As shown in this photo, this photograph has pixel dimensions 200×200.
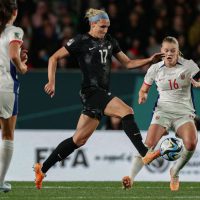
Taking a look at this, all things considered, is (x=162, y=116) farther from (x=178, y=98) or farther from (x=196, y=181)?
(x=196, y=181)

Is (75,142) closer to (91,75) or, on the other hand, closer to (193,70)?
(91,75)

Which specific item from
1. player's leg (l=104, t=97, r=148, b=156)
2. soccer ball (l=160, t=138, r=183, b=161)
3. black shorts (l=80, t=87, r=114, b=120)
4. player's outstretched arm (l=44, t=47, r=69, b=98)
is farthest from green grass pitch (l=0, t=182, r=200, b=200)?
player's outstretched arm (l=44, t=47, r=69, b=98)

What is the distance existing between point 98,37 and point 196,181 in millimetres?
3325

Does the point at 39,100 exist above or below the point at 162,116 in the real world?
below

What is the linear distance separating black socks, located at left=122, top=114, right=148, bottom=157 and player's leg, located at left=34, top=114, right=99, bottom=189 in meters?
0.48

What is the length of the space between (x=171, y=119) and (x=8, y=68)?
94.2 inches

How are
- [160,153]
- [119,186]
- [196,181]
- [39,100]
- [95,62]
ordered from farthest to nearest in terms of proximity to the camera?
[39,100], [196,181], [119,186], [95,62], [160,153]

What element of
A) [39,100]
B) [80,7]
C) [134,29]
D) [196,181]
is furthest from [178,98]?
[80,7]

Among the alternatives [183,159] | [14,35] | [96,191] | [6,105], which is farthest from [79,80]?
[14,35]

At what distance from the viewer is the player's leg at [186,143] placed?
35.6ft

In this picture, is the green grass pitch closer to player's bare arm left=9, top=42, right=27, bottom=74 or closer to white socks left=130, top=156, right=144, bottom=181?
white socks left=130, top=156, right=144, bottom=181

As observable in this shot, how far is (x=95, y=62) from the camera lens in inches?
421

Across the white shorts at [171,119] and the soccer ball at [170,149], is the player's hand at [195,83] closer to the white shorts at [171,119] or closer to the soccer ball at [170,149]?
the white shorts at [171,119]

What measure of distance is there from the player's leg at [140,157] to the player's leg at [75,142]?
66 centimetres
